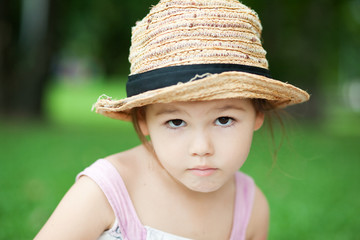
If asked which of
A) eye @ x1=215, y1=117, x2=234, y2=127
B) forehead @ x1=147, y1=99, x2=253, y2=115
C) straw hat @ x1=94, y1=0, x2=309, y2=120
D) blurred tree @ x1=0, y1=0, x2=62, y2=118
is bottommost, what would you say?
eye @ x1=215, y1=117, x2=234, y2=127

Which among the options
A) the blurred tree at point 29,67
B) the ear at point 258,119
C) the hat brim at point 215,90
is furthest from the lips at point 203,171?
the blurred tree at point 29,67

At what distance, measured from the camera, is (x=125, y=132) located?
9.97m

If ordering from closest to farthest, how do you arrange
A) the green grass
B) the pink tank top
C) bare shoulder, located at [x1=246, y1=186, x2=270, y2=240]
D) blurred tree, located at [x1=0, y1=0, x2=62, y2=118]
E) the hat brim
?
1. the hat brim
2. the pink tank top
3. bare shoulder, located at [x1=246, y1=186, x2=270, y2=240]
4. the green grass
5. blurred tree, located at [x1=0, y1=0, x2=62, y2=118]

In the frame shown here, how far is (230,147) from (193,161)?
6.7 inches

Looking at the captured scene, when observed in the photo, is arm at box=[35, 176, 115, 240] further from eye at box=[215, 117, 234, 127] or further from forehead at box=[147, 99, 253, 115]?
eye at box=[215, 117, 234, 127]

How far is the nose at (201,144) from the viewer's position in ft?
5.80

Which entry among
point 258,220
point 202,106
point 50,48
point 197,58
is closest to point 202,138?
point 202,106

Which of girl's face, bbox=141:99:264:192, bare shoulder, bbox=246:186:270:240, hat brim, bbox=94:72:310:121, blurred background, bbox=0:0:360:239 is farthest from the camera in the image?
blurred background, bbox=0:0:360:239

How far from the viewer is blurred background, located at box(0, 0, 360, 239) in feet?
12.7

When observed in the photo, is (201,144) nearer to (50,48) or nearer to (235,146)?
(235,146)

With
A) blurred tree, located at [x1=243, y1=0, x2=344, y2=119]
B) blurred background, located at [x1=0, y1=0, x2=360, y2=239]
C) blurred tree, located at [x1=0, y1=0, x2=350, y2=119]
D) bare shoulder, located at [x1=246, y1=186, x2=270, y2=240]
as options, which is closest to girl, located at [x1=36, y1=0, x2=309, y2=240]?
bare shoulder, located at [x1=246, y1=186, x2=270, y2=240]

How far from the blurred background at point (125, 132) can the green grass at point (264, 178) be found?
0.04 ft

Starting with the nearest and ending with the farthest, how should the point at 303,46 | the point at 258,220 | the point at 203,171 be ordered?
the point at 203,171 → the point at 258,220 → the point at 303,46

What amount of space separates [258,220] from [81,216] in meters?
1.04
